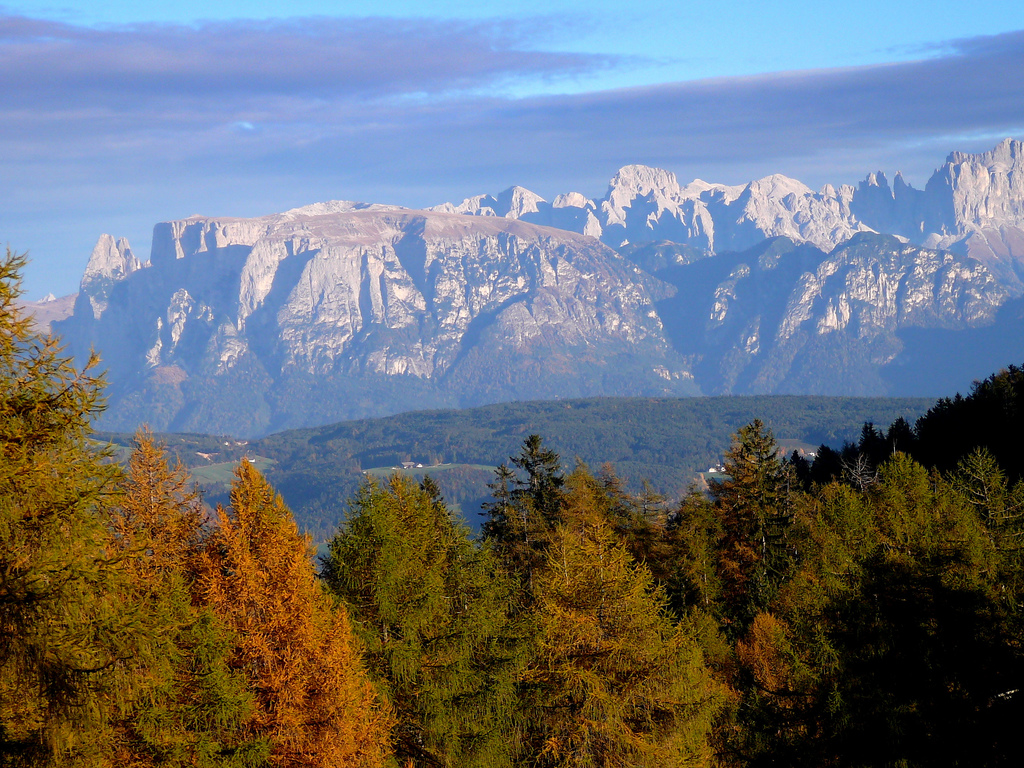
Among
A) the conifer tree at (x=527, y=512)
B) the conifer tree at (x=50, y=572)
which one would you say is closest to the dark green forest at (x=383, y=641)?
the conifer tree at (x=50, y=572)

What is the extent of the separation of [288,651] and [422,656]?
606 cm

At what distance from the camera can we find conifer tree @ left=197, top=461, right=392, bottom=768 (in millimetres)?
20969

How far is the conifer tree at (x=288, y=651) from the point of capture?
21.0 metres

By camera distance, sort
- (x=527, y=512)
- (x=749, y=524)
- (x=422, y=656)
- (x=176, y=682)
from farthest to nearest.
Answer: (x=749, y=524) < (x=527, y=512) < (x=422, y=656) < (x=176, y=682)

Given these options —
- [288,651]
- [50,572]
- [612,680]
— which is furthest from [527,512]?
[50,572]

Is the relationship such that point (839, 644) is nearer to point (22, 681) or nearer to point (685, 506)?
point (22, 681)

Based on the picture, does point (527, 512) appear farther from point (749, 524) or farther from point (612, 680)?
point (612, 680)

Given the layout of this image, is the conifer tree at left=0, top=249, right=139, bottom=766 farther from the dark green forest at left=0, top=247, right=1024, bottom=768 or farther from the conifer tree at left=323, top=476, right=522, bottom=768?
the conifer tree at left=323, top=476, right=522, bottom=768

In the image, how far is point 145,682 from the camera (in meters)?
15.9

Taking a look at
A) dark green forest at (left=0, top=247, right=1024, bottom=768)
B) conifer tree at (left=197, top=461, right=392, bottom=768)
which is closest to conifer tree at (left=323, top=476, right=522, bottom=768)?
dark green forest at (left=0, top=247, right=1024, bottom=768)

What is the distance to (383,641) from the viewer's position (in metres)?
26.5

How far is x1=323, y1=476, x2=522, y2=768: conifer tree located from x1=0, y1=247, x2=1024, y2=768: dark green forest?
8 centimetres

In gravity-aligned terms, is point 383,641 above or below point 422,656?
above

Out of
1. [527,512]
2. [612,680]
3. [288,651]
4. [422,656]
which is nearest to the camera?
[612,680]
